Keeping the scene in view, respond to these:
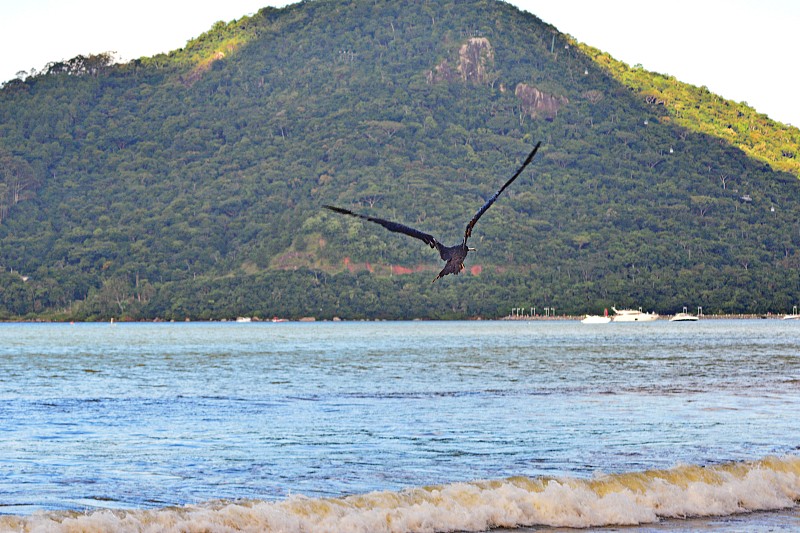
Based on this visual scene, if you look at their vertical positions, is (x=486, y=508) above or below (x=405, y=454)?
above

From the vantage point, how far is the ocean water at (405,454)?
725 inches

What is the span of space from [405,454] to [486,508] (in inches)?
346

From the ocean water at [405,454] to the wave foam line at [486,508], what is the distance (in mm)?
36

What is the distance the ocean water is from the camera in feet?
60.4

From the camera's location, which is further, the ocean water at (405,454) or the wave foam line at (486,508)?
the ocean water at (405,454)

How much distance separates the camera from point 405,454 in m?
27.2

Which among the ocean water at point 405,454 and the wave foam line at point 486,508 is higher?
the wave foam line at point 486,508

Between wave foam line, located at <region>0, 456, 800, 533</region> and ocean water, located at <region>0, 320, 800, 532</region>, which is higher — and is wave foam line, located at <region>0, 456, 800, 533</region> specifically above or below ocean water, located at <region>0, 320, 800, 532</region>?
above

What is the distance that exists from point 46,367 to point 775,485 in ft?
212

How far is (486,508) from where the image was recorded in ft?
60.6

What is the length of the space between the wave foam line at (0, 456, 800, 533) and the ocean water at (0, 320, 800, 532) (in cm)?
4

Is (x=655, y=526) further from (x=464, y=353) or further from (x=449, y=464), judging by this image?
(x=464, y=353)

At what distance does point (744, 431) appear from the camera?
31.2 m

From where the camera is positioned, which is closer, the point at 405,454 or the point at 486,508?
the point at 486,508
